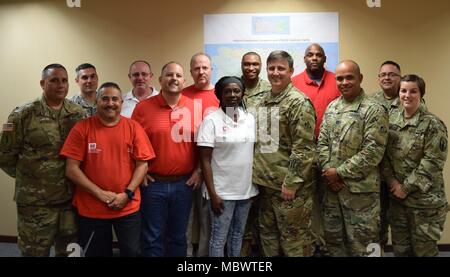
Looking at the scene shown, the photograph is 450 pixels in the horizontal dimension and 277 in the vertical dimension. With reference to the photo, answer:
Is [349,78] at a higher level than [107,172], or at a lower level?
higher

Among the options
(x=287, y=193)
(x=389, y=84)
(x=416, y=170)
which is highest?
(x=389, y=84)

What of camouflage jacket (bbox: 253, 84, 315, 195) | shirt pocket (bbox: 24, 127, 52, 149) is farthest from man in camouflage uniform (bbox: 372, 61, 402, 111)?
shirt pocket (bbox: 24, 127, 52, 149)

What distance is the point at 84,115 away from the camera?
2080 mm

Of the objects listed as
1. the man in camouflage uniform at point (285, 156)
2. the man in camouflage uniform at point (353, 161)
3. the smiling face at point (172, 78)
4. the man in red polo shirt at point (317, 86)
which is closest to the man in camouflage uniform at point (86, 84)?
the smiling face at point (172, 78)

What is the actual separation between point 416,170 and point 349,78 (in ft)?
2.17

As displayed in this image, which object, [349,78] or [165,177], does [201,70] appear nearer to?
[165,177]

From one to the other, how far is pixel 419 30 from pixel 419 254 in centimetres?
135

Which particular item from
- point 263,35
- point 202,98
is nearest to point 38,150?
point 202,98

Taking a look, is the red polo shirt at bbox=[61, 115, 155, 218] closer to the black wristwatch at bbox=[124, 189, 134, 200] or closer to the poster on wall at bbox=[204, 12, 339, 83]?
the black wristwatch at bbox=[124, 189, 134, 200]

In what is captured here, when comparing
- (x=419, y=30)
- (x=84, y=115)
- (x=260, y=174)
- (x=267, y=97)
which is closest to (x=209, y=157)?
(x=260, y=174)

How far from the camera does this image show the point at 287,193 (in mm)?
2049

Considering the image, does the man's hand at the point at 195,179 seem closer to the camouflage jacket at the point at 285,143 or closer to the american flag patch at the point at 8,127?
the camouflage jacket at the point at 285,143

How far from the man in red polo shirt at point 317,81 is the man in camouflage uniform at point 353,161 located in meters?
0.21

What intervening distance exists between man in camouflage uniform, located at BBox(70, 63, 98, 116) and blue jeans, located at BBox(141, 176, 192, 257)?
639 mm
